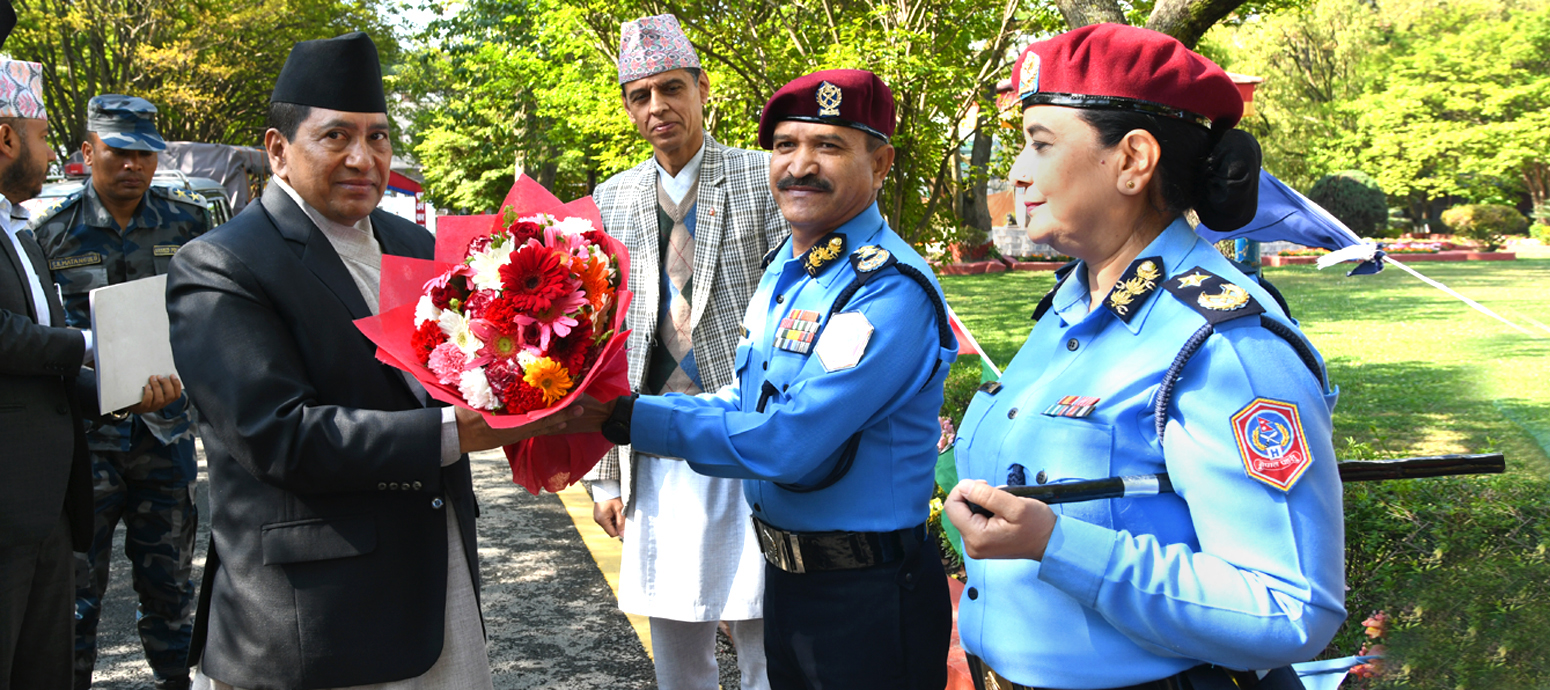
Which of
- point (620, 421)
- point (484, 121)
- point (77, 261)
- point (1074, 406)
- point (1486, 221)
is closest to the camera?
point (1074, 406)

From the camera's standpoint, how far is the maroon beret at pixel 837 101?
2.63m

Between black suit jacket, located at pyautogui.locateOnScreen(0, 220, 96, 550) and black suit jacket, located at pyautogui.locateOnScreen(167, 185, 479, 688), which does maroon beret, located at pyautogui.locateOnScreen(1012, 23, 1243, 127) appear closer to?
black suit jacket, located at pyautogui.locateOnScreen(167, 185, 479, 688)

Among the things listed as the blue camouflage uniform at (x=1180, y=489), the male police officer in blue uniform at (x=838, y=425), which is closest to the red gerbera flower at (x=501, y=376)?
the male police officer in blue uniform at (x=838, y=425)

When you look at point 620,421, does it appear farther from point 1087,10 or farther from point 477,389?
point 1087,10

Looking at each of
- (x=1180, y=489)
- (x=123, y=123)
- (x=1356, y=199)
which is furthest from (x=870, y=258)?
(x=1356, y=199)

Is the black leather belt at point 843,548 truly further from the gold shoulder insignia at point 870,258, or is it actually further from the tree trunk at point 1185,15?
the tree trunk at point 1185,15

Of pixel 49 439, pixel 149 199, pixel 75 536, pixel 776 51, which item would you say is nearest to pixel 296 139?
pixel 49 439

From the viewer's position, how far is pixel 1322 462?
4.60 feet

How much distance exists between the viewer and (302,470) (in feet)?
7.15

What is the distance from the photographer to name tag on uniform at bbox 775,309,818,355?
8.06 ft

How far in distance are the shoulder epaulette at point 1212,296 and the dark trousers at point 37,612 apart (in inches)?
120

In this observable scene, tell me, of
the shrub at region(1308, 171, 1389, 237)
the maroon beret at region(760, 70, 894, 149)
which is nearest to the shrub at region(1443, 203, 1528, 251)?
the shrub at region(1308, 171, 1389, 237)

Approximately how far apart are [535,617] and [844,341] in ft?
11.4

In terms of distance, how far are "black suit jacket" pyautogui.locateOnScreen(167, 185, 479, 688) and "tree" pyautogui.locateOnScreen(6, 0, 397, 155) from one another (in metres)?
22.7
